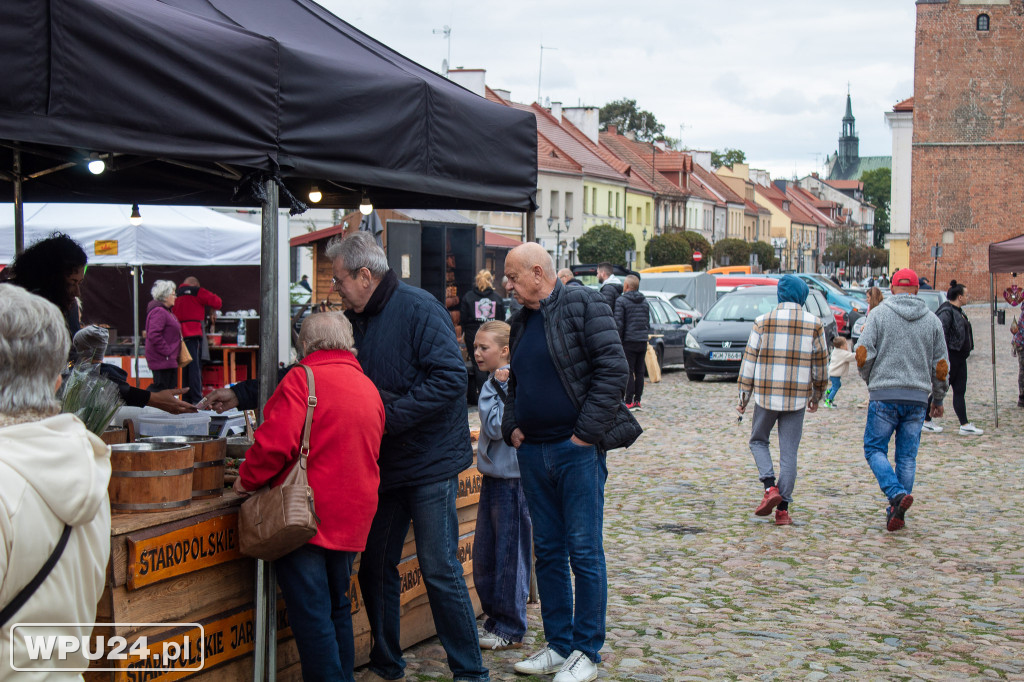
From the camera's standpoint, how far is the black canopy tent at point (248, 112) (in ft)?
10.9

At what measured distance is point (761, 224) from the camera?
10850cm

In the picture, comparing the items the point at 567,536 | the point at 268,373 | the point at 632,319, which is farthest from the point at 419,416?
the point at 632,319

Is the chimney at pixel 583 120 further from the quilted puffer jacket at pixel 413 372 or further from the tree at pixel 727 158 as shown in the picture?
the quilted puffer jacket at pixel 413 372

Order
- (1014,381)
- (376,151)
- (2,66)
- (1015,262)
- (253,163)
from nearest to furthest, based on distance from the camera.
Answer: (2,66) → (253,163) → (376,151) → (1015,262) → (1014,381)

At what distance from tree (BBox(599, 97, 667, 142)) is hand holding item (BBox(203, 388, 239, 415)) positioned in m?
84.7

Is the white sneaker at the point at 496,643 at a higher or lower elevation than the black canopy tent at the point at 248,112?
lower

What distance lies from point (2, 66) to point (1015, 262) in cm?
1320

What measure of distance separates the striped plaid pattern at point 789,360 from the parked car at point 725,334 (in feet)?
36.7

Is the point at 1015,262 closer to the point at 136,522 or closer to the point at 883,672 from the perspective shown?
the point at 883,672

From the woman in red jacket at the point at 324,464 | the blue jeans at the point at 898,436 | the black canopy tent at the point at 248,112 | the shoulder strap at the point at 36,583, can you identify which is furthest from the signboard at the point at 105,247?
the shoulder strap at the point at 36,583

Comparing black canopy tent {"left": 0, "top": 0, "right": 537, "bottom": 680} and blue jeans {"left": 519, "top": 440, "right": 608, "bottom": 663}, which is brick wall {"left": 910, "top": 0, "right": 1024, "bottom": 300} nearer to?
black canopy tent {"left": 0, "top": 0, "right": 537, "bottom": 680}

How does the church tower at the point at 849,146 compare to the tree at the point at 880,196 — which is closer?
the tree at the point at 880,196

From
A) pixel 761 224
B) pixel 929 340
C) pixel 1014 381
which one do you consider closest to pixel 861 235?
pixel 761 224

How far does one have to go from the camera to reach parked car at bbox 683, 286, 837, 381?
63.6 ft
